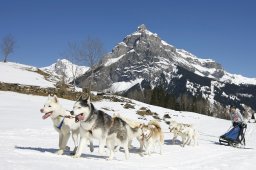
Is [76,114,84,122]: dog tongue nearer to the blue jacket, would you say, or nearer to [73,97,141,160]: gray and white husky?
[73,97,141,160]: gray and white husky

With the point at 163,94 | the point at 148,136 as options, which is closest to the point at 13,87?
the point at 148,136

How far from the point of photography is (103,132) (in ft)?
27.7

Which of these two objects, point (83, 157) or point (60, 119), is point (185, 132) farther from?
point (60, 119)

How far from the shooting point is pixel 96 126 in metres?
8.29

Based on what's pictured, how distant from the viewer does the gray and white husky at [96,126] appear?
26.6 feet

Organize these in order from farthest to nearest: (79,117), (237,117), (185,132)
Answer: (237,117) → (185,132) → (79,117)

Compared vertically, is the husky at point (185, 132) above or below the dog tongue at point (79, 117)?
below

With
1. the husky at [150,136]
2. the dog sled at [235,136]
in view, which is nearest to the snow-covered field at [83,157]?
the husky at [150,136]

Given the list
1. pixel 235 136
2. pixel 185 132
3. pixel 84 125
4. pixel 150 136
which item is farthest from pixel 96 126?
pixel 235 136

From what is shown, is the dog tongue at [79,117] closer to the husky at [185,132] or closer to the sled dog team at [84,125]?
the sled dog team at [84,125]

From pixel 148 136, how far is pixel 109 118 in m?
2.63

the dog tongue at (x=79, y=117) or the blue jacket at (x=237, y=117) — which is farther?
the blue jacket at (x=237, y=117)

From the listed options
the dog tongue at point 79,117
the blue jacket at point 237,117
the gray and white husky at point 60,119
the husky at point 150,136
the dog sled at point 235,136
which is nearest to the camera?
the dog tongue at point 79,117

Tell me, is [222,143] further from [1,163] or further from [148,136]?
[1,163]
